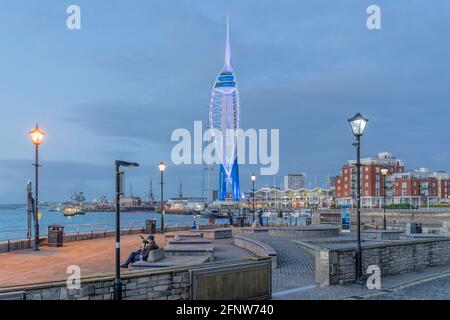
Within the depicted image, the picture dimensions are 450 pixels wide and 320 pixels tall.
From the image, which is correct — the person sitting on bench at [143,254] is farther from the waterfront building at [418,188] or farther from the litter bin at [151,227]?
the waterfront building at [418,188]

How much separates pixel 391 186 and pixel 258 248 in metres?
160

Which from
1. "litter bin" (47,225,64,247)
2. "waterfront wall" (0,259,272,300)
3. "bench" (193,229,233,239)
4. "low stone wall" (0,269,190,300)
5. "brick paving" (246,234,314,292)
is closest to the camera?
"low stone wall" (0,269,190,300)

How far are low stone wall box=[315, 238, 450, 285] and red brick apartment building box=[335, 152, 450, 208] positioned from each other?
446ft

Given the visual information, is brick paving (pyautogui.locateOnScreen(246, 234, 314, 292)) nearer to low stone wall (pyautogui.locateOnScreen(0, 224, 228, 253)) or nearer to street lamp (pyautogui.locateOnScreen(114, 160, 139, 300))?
street lamp (pyautogui.locateOnScreen(114, 160, 139, 300))

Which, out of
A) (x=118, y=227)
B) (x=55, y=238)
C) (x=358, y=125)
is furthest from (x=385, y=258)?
(x=55, y=238)

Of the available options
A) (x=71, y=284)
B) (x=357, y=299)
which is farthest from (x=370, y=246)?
(x=71, y=284)

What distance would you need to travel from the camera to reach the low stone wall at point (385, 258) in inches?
627

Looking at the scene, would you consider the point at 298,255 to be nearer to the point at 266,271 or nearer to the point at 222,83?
the point at 266,271

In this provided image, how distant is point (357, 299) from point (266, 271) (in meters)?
2.78

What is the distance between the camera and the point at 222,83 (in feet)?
373

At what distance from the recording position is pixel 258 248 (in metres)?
22.0

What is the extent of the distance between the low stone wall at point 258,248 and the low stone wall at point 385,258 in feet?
7.58

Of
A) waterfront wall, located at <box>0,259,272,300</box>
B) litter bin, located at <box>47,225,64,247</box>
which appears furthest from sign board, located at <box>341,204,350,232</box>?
waterfront wall, located at <box>0,259,272,300</box>

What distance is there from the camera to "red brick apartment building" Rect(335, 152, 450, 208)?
159 meters
